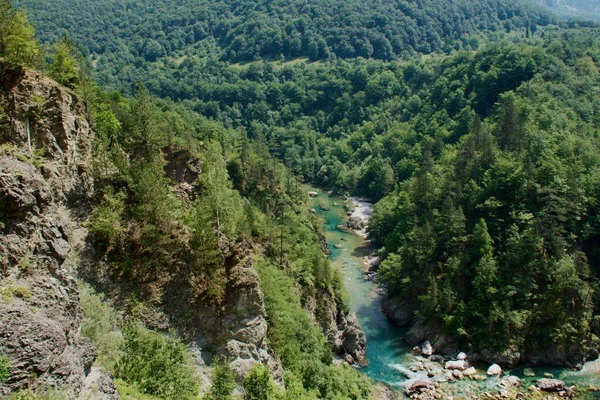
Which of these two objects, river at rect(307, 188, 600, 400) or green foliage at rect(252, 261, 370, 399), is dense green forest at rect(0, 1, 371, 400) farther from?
river at rect(307, 188, 600, 400)

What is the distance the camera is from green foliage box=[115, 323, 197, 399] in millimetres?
26625

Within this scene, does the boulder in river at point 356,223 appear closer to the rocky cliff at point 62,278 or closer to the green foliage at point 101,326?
the rocky cliff at point 62,278

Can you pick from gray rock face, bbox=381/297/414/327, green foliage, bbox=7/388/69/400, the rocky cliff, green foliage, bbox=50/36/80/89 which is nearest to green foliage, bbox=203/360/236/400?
the rocky cliff

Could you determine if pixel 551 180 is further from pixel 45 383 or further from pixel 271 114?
pixel 271 114

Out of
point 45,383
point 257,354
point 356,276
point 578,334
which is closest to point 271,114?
point 356,276

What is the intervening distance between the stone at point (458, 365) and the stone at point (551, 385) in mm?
7588

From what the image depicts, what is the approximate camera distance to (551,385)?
52.3m

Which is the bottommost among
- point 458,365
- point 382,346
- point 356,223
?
point 356,223

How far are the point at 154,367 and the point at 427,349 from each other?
4156 cm

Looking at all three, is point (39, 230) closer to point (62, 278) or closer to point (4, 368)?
point (62, 278)

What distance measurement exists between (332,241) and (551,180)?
41.4 metres

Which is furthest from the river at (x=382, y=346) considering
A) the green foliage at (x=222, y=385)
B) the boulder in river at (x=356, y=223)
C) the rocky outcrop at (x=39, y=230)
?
the rocky outcrop at (x=39, y=230)

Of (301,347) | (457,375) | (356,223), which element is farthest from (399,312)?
(356,223)

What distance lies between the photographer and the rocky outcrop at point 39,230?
804 inches
